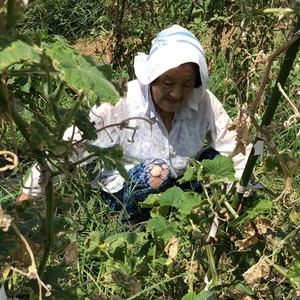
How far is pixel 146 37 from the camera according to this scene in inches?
134

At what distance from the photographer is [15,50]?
0.83 m

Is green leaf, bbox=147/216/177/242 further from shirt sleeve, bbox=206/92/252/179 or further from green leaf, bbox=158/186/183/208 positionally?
shirt sleeve, bbox=206/92/252/179

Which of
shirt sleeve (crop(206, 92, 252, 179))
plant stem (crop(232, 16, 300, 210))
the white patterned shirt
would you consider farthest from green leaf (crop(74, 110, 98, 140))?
shirt sleeve (crop(206, 92, 252, 179))

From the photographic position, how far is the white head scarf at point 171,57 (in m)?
2.29

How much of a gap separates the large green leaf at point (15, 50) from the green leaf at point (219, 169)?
0.83 m

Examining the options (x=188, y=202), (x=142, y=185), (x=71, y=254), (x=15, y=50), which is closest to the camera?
(x=15, y=50)

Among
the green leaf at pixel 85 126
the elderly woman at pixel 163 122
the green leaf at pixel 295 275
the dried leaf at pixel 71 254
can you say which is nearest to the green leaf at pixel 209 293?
the green leaf at pixel 295 275

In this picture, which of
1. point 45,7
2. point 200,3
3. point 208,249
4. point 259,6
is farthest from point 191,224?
point 45,7

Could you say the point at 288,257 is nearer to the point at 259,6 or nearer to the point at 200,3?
the point at 259,6

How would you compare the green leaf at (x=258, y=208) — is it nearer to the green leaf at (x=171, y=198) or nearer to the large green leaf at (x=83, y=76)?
the green leaf at (x=171, y=198)

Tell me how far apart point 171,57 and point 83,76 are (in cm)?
145

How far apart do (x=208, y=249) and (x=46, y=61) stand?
91 centimetres

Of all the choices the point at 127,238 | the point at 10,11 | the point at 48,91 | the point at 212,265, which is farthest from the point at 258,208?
the point at 10,11

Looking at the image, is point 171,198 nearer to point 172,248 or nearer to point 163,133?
point 172,248
